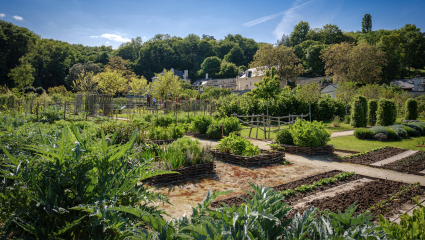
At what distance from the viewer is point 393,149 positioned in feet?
32.7

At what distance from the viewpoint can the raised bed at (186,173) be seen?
5.72 metres

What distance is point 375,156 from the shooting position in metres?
8.80

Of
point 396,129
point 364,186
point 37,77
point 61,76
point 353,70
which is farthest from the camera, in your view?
point 61,76

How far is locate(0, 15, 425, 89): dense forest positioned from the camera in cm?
5538

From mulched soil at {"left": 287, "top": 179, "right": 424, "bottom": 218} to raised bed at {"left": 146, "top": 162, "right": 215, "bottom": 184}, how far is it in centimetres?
290

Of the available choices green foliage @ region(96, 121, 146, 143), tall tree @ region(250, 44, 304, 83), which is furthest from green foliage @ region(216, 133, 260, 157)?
tall tree @ region(250, 44, 304, 83)

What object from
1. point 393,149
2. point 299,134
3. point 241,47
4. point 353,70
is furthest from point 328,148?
point 241,47

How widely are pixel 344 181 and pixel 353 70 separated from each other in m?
41.3

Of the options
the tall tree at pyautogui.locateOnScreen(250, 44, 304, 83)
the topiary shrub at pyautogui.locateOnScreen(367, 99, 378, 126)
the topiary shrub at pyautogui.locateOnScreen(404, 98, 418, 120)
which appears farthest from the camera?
the tall tree at pyautogui.locateOnScreen(250, 44, 304, 83)

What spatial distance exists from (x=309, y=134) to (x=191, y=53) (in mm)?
99015

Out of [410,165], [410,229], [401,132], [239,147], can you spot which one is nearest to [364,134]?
[401,132]

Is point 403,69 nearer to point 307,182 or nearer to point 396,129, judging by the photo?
point 396,129

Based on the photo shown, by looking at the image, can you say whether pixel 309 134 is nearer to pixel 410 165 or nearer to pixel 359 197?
pixel 410 165

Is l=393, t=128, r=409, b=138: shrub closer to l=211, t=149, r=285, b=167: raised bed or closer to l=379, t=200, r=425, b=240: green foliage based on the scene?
l=211, t=149, r=285, b=167: raised bed
